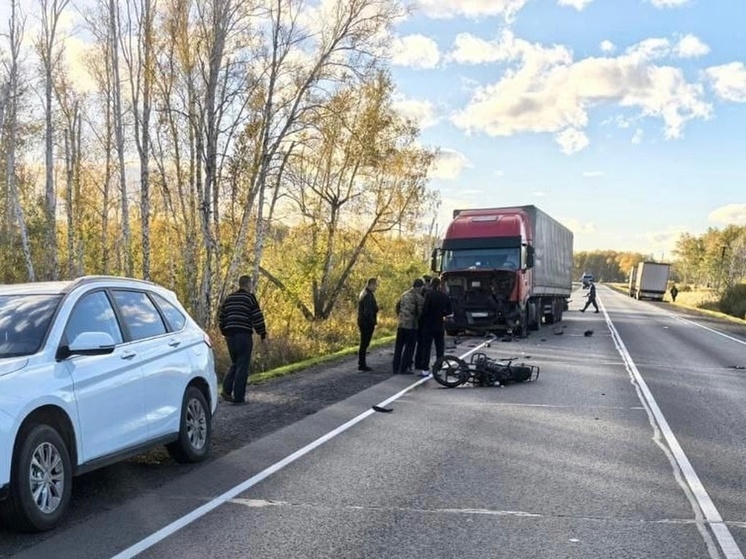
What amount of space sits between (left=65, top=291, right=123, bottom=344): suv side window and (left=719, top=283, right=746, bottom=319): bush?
46.0m

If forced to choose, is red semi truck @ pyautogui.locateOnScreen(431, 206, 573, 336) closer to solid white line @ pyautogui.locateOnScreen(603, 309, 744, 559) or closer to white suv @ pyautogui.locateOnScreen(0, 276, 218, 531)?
solid white line @ pyautogui.locateOnScreen(603, 309, 744, 559)

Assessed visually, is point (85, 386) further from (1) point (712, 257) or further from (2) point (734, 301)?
(1) point (712, 257)

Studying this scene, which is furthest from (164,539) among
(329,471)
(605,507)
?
(605,507)

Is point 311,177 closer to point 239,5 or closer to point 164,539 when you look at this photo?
point 239,5

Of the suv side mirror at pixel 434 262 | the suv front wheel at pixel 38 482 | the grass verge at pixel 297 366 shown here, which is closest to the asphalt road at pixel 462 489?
the suv front wheel at pixel 38 482

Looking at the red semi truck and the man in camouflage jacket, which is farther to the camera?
the red semi truck

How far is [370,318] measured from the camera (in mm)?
14133

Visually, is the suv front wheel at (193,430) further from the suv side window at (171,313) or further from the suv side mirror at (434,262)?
the suv side mirror at (434,262)

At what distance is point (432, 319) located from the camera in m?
14.1

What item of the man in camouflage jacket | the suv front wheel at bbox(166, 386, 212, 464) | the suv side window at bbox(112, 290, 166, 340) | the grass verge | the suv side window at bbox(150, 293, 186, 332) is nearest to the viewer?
the suv side window at bbox(112, 290, 166, 340)

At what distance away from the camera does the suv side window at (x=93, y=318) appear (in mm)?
5516

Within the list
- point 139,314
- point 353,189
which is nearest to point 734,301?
point 353,189

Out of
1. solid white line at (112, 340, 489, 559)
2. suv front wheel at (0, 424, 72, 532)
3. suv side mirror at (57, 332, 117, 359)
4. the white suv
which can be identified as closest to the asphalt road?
solid white line at (112, 340, 489, 559)

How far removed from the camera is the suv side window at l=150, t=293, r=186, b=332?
6996 mm
